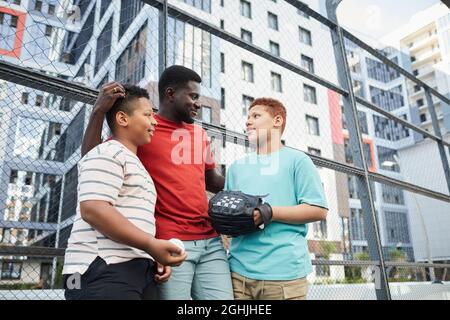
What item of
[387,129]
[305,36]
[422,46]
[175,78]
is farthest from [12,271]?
[422,46]

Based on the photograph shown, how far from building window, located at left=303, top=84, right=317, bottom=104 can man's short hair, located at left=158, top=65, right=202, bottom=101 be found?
19.2 metres

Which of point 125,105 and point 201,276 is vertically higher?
point 125,105

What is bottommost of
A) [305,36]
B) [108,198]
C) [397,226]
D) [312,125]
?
[108,198]

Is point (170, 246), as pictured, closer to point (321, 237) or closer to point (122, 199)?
point (122, 199)

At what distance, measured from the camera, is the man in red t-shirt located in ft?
4.20

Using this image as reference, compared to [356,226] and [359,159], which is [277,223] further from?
[356,226]

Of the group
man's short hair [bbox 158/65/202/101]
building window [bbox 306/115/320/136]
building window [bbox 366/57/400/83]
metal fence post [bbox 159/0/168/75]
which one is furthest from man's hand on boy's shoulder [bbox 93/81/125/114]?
building window [bbox 366/57/400/83]

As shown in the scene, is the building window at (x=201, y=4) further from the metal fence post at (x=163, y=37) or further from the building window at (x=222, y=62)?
the metal fence post at (x=163, y=37)

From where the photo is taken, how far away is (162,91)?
161 centimetres

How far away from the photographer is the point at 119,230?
980 mm

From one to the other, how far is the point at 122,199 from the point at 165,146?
378 mm

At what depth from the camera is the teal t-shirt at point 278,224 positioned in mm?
1392

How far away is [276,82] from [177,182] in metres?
17.9

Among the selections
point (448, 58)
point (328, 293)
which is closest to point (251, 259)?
point (328, 293)
